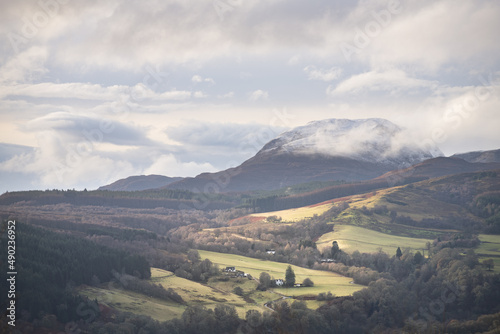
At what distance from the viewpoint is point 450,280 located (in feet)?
385

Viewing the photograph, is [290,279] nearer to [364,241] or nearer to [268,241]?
[364,241]

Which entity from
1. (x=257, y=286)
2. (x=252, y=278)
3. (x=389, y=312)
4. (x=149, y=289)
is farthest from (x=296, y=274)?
(x=149, y=289)

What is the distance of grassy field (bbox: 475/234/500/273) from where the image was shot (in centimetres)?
13385

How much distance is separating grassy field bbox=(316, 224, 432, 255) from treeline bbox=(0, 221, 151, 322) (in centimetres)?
7320

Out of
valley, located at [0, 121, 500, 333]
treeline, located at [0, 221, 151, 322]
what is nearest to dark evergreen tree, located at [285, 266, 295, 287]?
valley, located at [0, 121, 500, 333]

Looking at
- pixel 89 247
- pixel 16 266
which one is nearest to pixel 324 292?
pixel 89 247

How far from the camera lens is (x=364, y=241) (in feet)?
546

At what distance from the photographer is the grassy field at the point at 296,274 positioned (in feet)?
376

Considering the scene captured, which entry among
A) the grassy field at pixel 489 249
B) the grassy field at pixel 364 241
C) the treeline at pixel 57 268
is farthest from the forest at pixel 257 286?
the grassy field at pixel 364 241

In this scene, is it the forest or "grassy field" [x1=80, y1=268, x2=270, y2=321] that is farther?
"grassy field" [x1=80, y1=268, x2=270, y2=321]

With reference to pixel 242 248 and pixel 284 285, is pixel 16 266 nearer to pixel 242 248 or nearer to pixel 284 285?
pixel 284 285

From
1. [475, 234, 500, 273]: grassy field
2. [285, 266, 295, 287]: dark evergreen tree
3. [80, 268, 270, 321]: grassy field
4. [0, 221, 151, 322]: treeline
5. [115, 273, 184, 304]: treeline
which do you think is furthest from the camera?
[475, 234, 500, 273]: grassy field

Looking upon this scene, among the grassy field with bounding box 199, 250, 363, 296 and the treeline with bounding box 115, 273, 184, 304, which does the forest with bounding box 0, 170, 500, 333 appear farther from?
the grassy field with bounding box 199, 250, 363, 296

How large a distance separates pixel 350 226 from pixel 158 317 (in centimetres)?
11499
